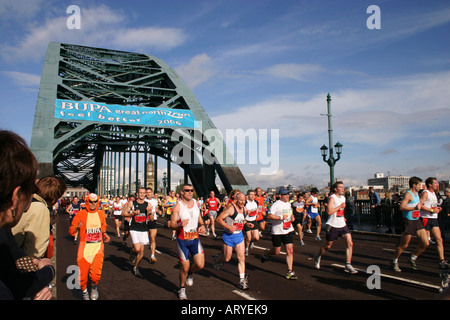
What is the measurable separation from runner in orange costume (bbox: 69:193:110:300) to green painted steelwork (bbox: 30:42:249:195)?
59.3 ft

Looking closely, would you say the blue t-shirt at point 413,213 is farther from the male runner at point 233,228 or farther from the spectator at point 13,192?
the spectator at point 13,192

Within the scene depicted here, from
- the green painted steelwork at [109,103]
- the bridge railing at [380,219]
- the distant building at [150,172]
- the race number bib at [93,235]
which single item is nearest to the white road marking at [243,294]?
the race number bib at [93,235]

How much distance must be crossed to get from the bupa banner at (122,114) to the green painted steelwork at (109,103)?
1.71ft

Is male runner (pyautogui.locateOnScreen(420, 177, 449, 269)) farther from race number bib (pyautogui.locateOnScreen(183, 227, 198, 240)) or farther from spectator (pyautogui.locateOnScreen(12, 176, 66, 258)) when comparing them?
spectator (pyautogui.locateOnScreen(12, 176, 66, 258))

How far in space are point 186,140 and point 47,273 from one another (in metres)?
31.0

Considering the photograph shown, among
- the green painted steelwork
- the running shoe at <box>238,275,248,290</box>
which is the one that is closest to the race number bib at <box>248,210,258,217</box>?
the running shoe at <box>238,275,248,290</box>

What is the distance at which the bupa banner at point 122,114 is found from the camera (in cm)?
2564

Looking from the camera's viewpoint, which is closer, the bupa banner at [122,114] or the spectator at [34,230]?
the spectator at [34,230]

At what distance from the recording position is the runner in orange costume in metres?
5.81

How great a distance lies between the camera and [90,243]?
597 cm

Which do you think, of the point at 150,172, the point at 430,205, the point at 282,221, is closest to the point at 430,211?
the point at 430,205

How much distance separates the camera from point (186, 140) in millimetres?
33062
